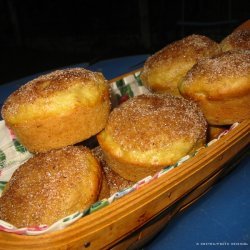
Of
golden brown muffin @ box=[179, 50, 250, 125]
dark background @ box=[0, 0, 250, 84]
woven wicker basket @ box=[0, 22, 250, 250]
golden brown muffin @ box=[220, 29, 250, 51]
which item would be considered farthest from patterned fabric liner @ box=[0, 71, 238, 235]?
dark background @ box=[0, 0, 250, 84]

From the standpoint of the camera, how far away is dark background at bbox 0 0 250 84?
6.86 meters

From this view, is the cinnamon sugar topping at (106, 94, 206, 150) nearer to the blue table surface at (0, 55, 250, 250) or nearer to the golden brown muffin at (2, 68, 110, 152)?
the golden brown muffin at (2, 68, 110, 152)

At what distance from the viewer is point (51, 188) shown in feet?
3.45

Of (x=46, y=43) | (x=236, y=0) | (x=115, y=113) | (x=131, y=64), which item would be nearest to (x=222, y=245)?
(x=115, y=113)

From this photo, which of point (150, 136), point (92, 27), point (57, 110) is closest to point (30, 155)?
point (57, 110)

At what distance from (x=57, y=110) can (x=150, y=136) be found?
0.37 meters

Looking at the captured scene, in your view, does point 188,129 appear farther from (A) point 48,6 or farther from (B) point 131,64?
(A) point 48,6

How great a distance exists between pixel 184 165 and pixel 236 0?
6.96 m

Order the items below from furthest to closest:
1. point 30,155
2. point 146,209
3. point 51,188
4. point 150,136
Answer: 1. point 30,155
2. point 150,136
3. point 51,188
4. point 146,209

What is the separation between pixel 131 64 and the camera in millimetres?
2764

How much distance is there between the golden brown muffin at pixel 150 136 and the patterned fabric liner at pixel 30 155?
84 mm

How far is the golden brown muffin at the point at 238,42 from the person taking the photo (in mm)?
1690

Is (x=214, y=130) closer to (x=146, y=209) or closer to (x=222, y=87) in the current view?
(x=222, y=87)

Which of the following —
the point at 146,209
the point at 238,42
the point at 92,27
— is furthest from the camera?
the point at 92,27
